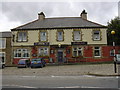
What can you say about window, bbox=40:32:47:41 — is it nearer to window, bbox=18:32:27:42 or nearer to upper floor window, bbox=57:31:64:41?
upper floor window, bbox=57:31:64:41

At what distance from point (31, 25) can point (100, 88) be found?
25261mm

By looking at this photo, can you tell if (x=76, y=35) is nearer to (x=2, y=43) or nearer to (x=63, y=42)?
(x=63, y=42)

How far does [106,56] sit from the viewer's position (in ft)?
94.6

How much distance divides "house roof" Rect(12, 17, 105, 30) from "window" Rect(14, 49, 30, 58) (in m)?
4.21

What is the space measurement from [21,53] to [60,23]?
9420 mm

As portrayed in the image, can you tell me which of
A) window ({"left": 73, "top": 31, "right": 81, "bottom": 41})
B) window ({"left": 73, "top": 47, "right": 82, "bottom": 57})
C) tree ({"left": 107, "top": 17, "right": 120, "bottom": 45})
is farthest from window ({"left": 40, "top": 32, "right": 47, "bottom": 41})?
tree ({"left": 107, "top": 17, "right": 120, "bottom": 45})

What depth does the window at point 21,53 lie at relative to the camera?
1176 inches

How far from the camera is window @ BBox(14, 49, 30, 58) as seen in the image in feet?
98.0

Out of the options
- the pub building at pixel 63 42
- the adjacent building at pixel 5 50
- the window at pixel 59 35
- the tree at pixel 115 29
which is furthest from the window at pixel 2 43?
the tree at pixel 115 29

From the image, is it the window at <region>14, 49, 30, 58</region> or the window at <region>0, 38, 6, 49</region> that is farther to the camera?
the window at <region>0, 38, 6, 49</region>

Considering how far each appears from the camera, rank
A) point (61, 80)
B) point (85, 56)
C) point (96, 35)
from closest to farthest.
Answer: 1. point (61, 80)
2. point (85, 56)
3. point (96, 35)

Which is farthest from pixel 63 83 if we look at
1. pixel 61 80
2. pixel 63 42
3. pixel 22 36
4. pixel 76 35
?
pixel 22 36

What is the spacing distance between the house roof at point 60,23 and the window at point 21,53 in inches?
166

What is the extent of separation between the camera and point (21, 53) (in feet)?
98.2
